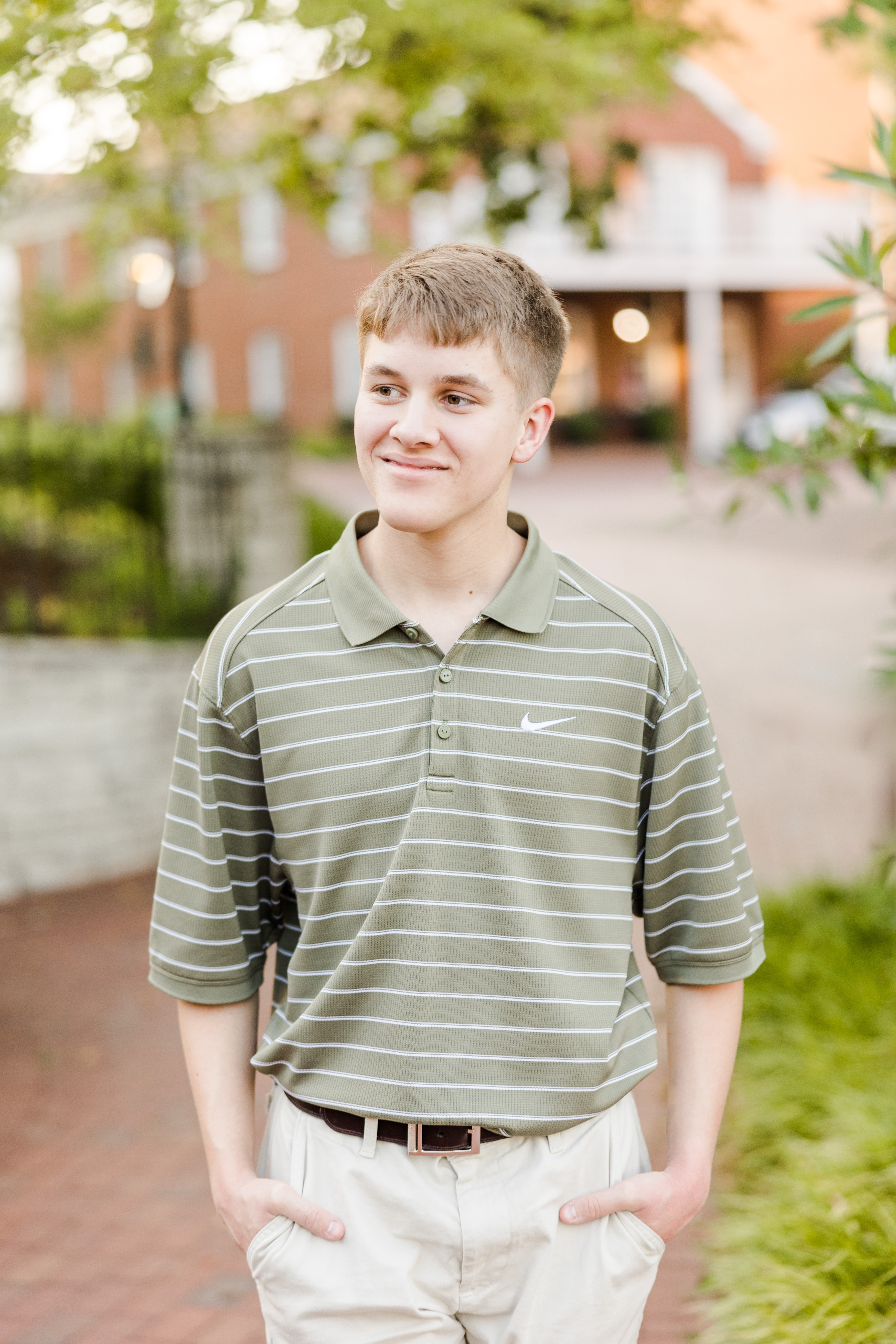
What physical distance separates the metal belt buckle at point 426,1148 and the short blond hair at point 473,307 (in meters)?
0.94

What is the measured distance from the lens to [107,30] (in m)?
5.73

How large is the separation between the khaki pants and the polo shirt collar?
0.66 metres

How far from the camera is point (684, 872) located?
6.14ft

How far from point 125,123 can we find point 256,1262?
595 cm

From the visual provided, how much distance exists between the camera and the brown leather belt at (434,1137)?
66.9 inches

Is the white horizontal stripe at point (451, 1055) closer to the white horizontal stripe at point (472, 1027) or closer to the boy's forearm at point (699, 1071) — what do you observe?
the white horizontal stripe at point (472, 1027)

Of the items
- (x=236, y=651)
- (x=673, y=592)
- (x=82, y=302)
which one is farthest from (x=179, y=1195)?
(x=82, y=302)

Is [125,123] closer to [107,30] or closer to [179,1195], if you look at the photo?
[107,30]

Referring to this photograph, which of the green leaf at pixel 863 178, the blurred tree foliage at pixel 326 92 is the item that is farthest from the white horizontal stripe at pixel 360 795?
the blurred tree foliage at pixel 326 92

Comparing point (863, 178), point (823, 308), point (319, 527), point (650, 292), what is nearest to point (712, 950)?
point (823, 308)

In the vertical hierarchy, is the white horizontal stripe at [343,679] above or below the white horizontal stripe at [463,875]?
above

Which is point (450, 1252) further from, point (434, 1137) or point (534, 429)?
point (534, 429)

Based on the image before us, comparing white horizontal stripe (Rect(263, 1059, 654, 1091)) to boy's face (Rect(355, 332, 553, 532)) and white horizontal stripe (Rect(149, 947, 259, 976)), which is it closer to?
white horizontal stripe (Rect(149, 947, 259, 976))

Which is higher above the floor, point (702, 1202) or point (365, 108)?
point (365, 108)
